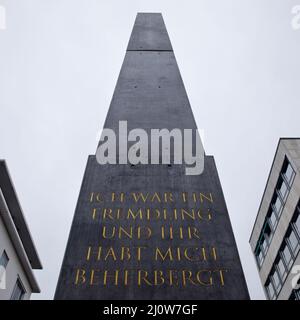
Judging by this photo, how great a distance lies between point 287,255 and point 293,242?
174cm

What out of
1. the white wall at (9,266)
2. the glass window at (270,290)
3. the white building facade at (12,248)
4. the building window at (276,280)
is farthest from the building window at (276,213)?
the white wall at (9,266)

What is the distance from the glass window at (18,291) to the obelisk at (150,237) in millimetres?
19362

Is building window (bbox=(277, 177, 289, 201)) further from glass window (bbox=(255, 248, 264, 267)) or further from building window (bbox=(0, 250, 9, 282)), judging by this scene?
building window (bbox=(0, 250, 9, 282))

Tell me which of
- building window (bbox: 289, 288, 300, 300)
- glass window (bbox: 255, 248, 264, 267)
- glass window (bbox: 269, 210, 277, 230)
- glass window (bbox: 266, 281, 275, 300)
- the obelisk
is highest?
glass window (bbox: 269, 210, 277, 230)

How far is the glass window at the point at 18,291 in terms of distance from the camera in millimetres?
27752

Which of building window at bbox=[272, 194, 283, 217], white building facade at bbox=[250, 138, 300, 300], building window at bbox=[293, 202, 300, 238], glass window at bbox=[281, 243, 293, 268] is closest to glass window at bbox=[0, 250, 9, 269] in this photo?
white building facade at bbox=[250, 138, 300, 300]

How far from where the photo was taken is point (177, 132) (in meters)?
15.4

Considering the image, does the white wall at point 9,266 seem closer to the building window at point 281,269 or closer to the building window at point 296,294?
the building window at point 296,294

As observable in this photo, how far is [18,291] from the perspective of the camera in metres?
29.0

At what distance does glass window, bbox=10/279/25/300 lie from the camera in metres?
27.8

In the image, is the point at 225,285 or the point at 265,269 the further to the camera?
the point at 265,269
